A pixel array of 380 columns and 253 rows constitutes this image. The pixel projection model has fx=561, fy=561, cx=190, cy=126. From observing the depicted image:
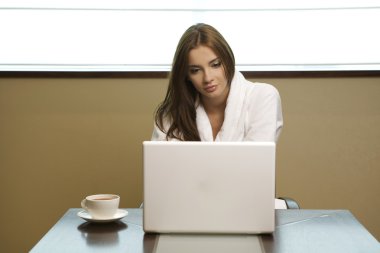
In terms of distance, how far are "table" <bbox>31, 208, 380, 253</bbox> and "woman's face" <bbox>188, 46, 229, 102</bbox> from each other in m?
0.79

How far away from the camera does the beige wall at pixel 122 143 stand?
101 inches

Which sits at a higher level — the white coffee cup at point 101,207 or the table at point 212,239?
the white coffee cup at point 101,207

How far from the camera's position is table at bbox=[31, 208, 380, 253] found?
1159 millimetres

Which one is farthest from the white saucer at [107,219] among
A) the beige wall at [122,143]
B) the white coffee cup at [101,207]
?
the beige wall at [122,143]

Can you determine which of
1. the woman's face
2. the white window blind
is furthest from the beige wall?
the woman's face

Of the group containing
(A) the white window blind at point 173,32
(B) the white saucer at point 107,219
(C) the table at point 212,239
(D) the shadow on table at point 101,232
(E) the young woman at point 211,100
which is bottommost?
(D) the shadow on table at point 101,232

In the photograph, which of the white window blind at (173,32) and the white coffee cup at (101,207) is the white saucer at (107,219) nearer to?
the white coffee cup at (101,207)

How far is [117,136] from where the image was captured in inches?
103

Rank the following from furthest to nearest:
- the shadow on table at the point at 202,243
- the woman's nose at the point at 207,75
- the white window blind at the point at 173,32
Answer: the white window blind at the point at 173,32 → the woman's nose at the point at 207,75 → the shadow on table at the point at 202,243

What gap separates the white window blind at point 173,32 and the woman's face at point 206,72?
19.2 inches

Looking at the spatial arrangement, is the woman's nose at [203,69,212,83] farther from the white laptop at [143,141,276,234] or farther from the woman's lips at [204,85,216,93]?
the white laptop at [143,141,276,234]

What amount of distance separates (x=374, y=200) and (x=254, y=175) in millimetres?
1549

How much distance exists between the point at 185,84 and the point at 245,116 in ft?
0.87

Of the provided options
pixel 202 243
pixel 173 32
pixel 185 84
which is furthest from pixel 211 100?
pixel 202 243
